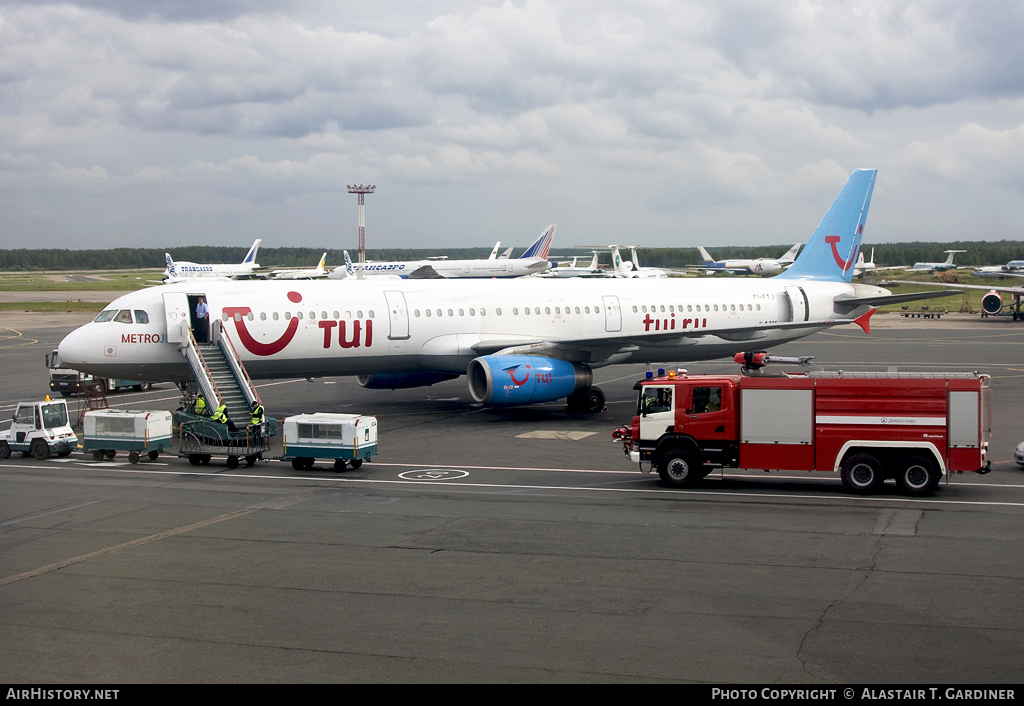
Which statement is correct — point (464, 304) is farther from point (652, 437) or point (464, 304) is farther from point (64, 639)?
point (64, 639)

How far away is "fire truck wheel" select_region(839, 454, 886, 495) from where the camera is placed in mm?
22516

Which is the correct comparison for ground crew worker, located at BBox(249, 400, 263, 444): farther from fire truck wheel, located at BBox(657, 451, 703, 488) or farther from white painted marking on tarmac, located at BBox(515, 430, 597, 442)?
fire truck wheel, located at BBox(657, 451, 703, 488)

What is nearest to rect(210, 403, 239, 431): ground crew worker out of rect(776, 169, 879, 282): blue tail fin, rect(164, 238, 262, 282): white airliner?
rect(776, 169, 879, 282): blue tail fin

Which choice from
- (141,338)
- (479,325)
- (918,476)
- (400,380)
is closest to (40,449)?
(141,338)

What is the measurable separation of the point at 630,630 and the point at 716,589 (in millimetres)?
2507

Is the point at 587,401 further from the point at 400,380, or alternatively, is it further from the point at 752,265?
the point at 752,265

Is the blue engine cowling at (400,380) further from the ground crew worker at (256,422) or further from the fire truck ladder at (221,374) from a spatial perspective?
the ground crew worker at (256,422)

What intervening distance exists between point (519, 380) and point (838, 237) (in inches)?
785

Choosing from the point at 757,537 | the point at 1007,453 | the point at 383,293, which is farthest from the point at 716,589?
the point at 383,293

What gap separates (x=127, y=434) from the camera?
2855 cm

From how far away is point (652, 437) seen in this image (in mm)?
24219

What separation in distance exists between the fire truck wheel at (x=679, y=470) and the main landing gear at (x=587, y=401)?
13.0m

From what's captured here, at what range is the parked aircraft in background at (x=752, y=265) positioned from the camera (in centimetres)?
15688

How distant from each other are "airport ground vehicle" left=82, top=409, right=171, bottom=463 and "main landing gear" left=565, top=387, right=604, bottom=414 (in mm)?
15031
